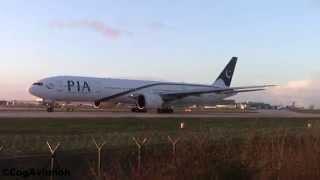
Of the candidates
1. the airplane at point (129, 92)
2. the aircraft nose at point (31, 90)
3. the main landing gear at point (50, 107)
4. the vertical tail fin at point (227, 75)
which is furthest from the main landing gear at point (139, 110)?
the vertical tail fin at point (227, 75)

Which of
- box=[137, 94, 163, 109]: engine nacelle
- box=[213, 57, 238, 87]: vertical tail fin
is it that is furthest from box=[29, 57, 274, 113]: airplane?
box=[213, 57, 238, 87]: vertical tail fin

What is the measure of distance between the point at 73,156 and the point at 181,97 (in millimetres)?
56679

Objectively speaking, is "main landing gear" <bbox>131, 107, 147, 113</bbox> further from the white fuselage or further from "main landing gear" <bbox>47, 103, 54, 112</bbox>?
"main landing gear" <bbox>47, 103, 54, 112</bbox>

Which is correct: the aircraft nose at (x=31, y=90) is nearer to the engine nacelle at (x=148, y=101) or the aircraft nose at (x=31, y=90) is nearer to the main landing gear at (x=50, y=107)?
the main landing gear at (x=50, y=107)

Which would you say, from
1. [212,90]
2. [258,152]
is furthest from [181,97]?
[258,152]

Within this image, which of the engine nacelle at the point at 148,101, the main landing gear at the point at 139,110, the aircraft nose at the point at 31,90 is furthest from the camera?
the main landing gear at the point at 139,110

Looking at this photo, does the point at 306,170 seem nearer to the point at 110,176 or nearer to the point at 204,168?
the point at 204,168

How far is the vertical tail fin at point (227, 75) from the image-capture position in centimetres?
8288

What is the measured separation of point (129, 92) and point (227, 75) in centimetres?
2140

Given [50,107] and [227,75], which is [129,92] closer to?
[50,107]

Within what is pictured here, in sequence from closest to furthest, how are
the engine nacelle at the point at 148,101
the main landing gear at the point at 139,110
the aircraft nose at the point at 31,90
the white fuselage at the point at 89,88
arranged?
the white fuselage at the point at 89,88
the aircraft nose at the point at 31,90
the engine nacelle at the point at 148,101
the main landing gear at the point at 139,110

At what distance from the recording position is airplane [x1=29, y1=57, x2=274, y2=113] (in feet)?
205

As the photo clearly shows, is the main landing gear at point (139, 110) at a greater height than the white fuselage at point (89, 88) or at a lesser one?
lesser

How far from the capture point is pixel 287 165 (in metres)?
14.2
